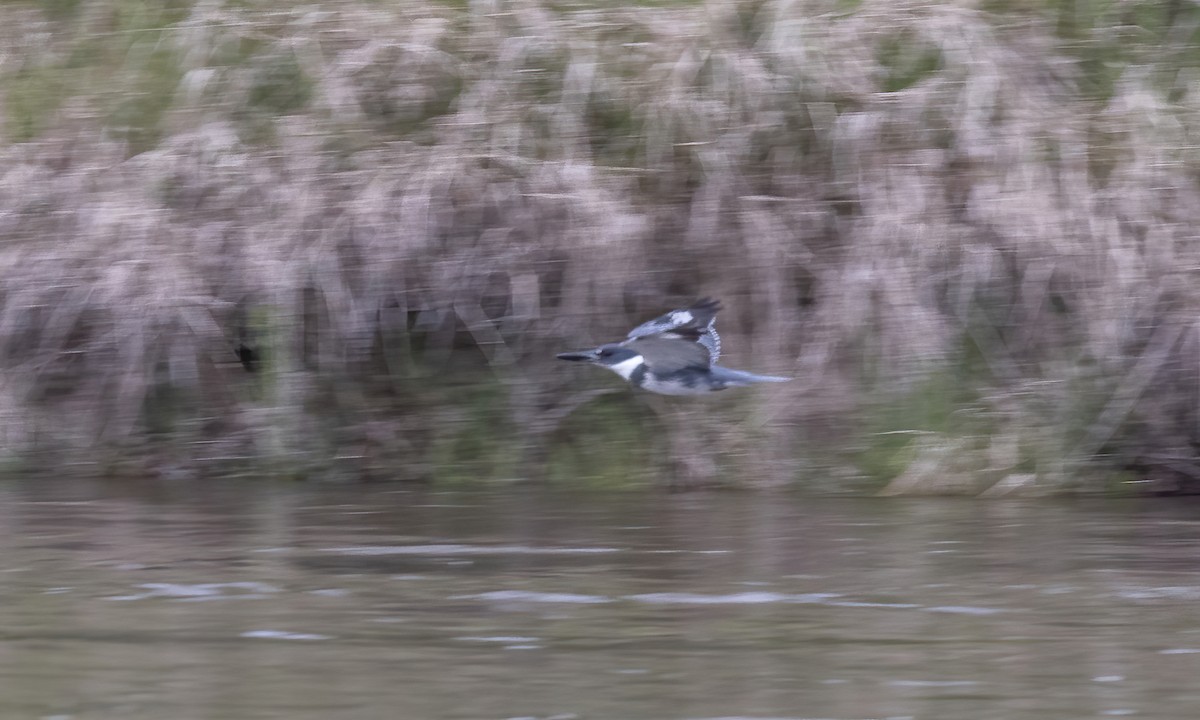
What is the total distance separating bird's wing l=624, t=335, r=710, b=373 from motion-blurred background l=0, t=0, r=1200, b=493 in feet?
1.25

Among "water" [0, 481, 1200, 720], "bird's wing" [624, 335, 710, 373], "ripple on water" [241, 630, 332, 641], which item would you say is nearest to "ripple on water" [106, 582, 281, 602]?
"water" [0, 481, 1200, 720]

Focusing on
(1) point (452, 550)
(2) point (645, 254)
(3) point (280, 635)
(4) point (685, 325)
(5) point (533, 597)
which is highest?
(2) point (645, 254)

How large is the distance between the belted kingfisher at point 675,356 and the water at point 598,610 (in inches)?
26.0

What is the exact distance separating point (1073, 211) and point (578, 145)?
224cm

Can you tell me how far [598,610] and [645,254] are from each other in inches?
133

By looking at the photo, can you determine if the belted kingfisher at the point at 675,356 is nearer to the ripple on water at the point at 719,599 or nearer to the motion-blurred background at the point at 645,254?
the motion-blurred background at the point at 645,254

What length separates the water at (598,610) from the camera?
11.2 feet

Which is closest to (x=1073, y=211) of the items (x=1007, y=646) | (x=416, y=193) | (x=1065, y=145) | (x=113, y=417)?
(x=1065, y=145)

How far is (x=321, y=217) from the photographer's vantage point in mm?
7523

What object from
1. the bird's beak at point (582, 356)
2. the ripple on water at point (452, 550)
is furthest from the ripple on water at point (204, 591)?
the bird's beak at point (582, 356)

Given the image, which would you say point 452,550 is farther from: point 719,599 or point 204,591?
point 719,599

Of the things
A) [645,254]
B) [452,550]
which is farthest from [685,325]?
[452,550]

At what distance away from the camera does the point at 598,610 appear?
14.2 feet

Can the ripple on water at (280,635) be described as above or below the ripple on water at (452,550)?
above
